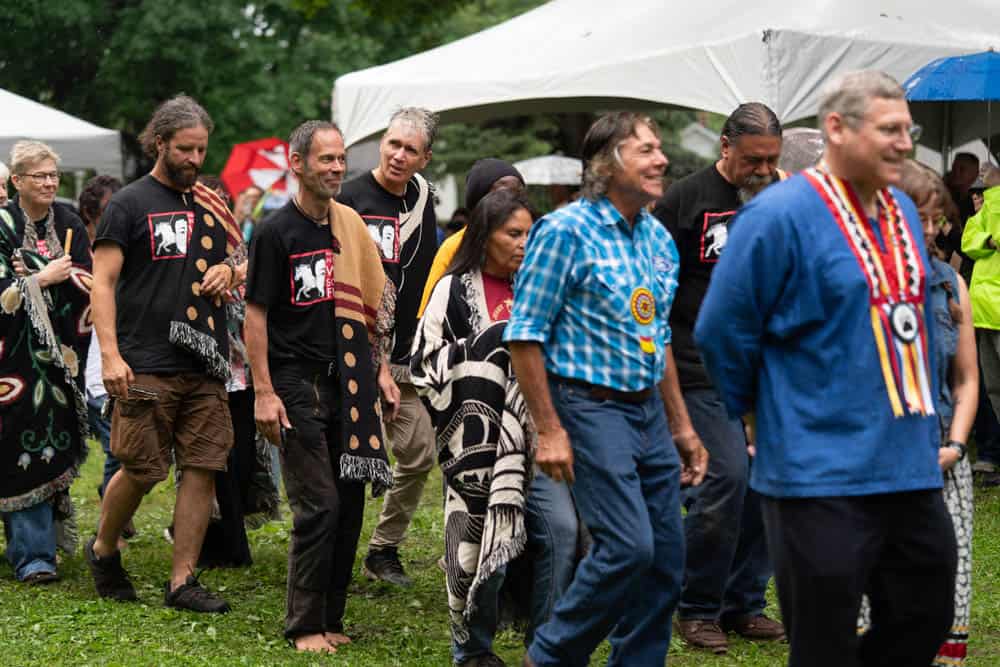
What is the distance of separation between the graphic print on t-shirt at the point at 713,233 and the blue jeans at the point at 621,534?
1238 millimetres

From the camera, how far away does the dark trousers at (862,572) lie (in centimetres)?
379

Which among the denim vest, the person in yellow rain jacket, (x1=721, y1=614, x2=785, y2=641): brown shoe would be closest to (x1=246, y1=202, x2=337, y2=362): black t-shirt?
(x1=721, y1=614, x2=785, y2=641): brown shoe

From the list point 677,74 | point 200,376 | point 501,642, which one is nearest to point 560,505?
point 501,642

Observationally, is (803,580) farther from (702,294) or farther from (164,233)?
(164,233)

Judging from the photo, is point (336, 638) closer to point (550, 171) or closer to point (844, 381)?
point (844, 381)

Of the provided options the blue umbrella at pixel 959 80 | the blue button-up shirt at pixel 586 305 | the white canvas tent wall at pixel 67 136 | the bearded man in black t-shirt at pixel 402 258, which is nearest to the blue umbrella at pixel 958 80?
the blue umbrella at pixel 959 80

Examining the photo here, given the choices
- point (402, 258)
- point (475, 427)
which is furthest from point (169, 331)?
point (475, 427)

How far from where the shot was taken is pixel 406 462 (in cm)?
739

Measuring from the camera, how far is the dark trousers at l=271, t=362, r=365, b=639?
5973 millimetres

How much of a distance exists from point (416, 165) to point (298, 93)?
75.4 ft

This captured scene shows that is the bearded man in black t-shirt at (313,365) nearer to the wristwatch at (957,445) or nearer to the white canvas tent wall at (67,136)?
the wristwatch at (957,445)

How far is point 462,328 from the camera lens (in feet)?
18.5

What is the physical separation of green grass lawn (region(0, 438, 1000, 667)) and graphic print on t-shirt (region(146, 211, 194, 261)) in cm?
155

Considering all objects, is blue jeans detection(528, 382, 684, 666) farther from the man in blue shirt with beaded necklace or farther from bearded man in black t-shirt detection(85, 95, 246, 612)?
bearded man in black t-shirt detection(85, 95, 246, 612)
